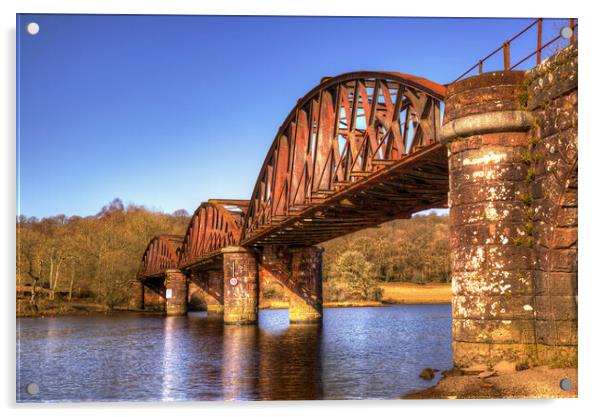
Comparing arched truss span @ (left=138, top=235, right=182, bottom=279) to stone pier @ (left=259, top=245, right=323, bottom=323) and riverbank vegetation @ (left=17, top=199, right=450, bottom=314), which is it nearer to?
riverbank vegetation @ (left=17, top=199, right=450, bottom=314)

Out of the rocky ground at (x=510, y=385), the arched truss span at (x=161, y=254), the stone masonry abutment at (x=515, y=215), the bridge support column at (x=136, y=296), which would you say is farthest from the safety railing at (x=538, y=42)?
the bridge support column at (x=136, y=296)

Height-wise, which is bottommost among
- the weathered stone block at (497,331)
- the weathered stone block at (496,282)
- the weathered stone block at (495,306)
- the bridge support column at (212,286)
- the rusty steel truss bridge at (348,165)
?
the bridge support column at (212,286)

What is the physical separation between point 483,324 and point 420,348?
18.6 m

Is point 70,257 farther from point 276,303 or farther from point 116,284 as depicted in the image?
point 276,303

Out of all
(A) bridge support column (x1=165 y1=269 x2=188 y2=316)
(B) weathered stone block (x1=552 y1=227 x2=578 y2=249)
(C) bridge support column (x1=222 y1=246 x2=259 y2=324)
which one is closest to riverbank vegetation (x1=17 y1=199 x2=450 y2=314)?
(A) bridge support column (x1=165 y1=269 x2=188 y2=316)

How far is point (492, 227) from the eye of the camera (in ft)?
54.4

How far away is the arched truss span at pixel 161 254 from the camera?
90.6 meters

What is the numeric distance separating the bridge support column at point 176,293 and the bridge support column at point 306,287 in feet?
118

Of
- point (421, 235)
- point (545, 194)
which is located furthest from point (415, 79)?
point (421, 235)

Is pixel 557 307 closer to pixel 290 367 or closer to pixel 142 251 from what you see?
pixel 290 367

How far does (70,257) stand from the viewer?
2400 inches

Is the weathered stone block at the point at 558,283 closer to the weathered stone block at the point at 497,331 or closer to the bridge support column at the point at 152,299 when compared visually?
the weathered stone block at the point at 497,331

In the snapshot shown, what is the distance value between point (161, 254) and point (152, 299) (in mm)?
22295

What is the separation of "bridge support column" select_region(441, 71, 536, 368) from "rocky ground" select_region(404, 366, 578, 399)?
1.72ft
